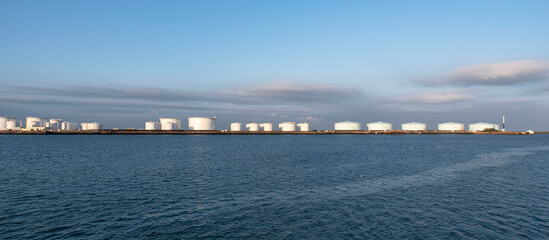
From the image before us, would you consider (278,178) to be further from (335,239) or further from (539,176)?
(539,176)

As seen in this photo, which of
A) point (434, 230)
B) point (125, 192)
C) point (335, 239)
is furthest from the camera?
point (125, 192)

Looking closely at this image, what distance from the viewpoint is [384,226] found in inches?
941

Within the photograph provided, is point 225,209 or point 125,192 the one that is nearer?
point 225,209

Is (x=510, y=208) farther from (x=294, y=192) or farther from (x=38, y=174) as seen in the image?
(x=38, y=174)

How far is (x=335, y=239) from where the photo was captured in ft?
69.6

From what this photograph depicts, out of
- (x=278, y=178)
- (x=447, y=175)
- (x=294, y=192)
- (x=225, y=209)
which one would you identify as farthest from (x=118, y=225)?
(x=447, y=175)

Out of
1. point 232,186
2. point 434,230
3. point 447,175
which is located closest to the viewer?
point 434,230

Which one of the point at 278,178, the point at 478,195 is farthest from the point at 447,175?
the point at 278,178

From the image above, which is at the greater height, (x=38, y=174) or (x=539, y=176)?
(x=38, y=174)

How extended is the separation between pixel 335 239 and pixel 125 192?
2560 cm

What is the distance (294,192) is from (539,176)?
43706 millimetres

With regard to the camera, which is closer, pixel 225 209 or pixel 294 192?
pixel 225 209

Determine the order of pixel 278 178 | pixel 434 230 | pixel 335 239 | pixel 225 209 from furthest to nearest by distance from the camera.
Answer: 1. pixel 278 178
2. pixel 225 209
3. pixel 434 230
4. pixel 335 239

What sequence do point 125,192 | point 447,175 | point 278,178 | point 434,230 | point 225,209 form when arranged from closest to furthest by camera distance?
point 434,230, point 225,209, point 125,192, point 278,178, point 447,175
